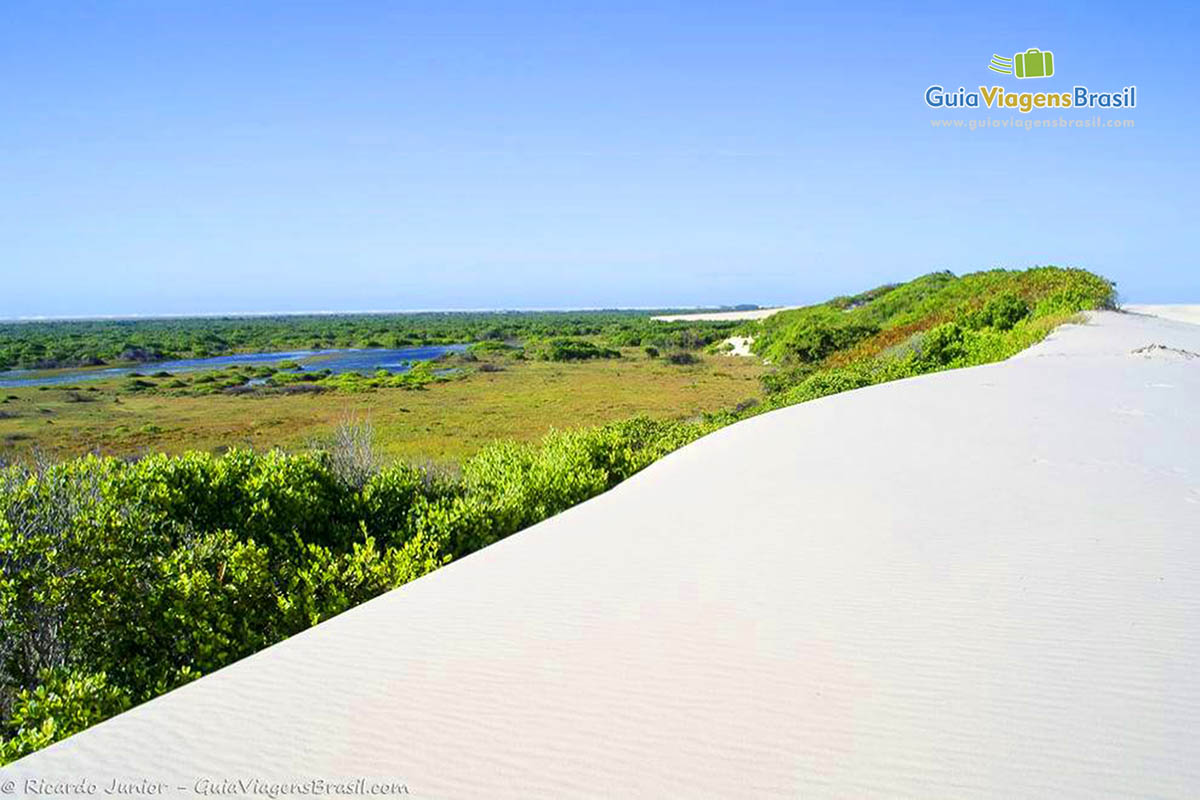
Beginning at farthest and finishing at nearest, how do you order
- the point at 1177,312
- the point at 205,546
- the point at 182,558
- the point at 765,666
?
1. the point at 1177,312
2. the point at 205,546
3. the point at 182,558
4. the point at 765,666

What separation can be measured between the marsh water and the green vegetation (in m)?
37.7

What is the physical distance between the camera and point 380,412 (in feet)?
90.1

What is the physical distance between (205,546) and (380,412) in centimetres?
2269

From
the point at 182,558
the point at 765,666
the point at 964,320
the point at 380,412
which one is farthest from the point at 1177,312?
the point at 182,558

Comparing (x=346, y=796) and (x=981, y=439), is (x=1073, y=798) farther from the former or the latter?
(x=981, y=439)

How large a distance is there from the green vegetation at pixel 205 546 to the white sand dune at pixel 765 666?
1015 mm

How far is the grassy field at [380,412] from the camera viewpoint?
69.8 feet

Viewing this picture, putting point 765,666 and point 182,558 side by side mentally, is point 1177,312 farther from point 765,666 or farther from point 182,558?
point 182,558

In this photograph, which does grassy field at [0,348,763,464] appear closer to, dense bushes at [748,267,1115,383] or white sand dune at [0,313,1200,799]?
dense bushes at [748,267,1115,383]

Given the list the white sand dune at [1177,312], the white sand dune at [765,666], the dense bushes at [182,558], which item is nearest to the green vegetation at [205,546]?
the dense bushes at [182,558]

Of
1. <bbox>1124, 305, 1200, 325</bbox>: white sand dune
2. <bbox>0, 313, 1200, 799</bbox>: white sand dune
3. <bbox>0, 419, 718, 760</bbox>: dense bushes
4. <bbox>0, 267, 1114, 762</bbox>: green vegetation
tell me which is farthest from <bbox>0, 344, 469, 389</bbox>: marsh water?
<bbox>0, 313, 1200, 799</bbox>: white sand dune

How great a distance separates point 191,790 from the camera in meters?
2.30

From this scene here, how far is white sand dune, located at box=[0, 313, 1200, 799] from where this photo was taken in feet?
7.46

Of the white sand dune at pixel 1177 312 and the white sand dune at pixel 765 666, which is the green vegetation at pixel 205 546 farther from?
the white sand dune at pixel 1177 312
